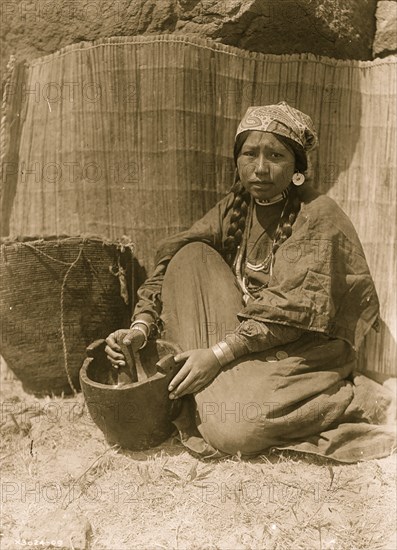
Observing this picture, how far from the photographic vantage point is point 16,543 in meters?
2.46

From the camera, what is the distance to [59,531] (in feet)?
8.11

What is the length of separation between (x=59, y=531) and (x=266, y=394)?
3.51 feet

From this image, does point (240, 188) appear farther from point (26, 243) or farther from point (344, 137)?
point (26, 243)

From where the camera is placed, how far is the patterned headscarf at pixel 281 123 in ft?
10.2

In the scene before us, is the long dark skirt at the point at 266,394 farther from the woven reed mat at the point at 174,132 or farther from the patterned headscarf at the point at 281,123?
the patterned headscarf at the point at 281,123

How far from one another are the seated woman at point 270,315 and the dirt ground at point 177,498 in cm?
14

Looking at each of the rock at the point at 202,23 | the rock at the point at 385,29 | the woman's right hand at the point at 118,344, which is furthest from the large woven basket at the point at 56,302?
the rock at the point at 385,29

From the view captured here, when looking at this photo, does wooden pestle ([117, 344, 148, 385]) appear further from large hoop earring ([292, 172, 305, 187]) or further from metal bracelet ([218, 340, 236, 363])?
large hoop earring ([292, 172, 305, 187])

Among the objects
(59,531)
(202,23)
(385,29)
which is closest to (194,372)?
(59,531)

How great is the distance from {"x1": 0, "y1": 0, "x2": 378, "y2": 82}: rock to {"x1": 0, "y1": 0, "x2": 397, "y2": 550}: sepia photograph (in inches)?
0.5

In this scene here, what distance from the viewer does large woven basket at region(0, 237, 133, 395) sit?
349cm

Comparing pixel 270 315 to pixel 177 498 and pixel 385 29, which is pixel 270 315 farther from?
pixel 385 29

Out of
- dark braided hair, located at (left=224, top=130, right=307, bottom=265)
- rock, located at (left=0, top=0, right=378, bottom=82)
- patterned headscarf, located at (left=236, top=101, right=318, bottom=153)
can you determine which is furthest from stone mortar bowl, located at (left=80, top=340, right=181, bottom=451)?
rock, located at (left=0, top=0, right=378, bottom=82)

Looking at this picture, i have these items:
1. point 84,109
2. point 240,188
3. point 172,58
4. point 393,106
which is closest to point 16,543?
point 240,188
